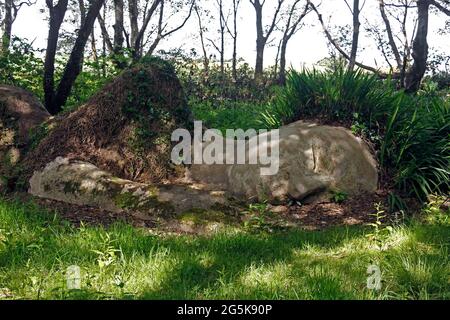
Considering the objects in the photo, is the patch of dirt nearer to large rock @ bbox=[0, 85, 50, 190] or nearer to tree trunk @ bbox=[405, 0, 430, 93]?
large rock @ bbox=[0, 85, 50, 190]

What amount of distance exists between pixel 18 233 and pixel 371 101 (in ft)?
19.1

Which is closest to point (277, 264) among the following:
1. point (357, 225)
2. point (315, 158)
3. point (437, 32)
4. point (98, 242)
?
point (98, 242)

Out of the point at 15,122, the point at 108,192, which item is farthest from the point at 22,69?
the point at 108,192

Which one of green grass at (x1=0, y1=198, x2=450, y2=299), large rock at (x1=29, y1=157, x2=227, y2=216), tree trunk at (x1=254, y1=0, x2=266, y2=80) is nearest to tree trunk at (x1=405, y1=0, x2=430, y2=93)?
green grass at (x1=0, y1=198, x2=450, y2=299)

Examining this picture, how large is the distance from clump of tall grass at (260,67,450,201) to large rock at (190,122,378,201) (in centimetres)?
38

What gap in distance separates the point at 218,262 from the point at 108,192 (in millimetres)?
2784

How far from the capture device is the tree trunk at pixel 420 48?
12.7 metres

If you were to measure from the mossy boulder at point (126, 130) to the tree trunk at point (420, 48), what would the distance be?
25.9 feet

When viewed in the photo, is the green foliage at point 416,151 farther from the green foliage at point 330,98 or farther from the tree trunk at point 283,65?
the tree trunk at point 283,65

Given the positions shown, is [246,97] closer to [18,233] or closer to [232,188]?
[232,188]

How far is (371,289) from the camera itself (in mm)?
3480

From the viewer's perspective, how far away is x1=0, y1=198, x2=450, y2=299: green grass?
11.4 feet

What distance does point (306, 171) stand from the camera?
690 centimetres

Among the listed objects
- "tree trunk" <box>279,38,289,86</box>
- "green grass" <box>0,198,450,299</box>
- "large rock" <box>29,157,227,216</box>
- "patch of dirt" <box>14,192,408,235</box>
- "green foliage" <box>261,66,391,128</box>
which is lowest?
"green grass" <box>0,198,450,299</box>
